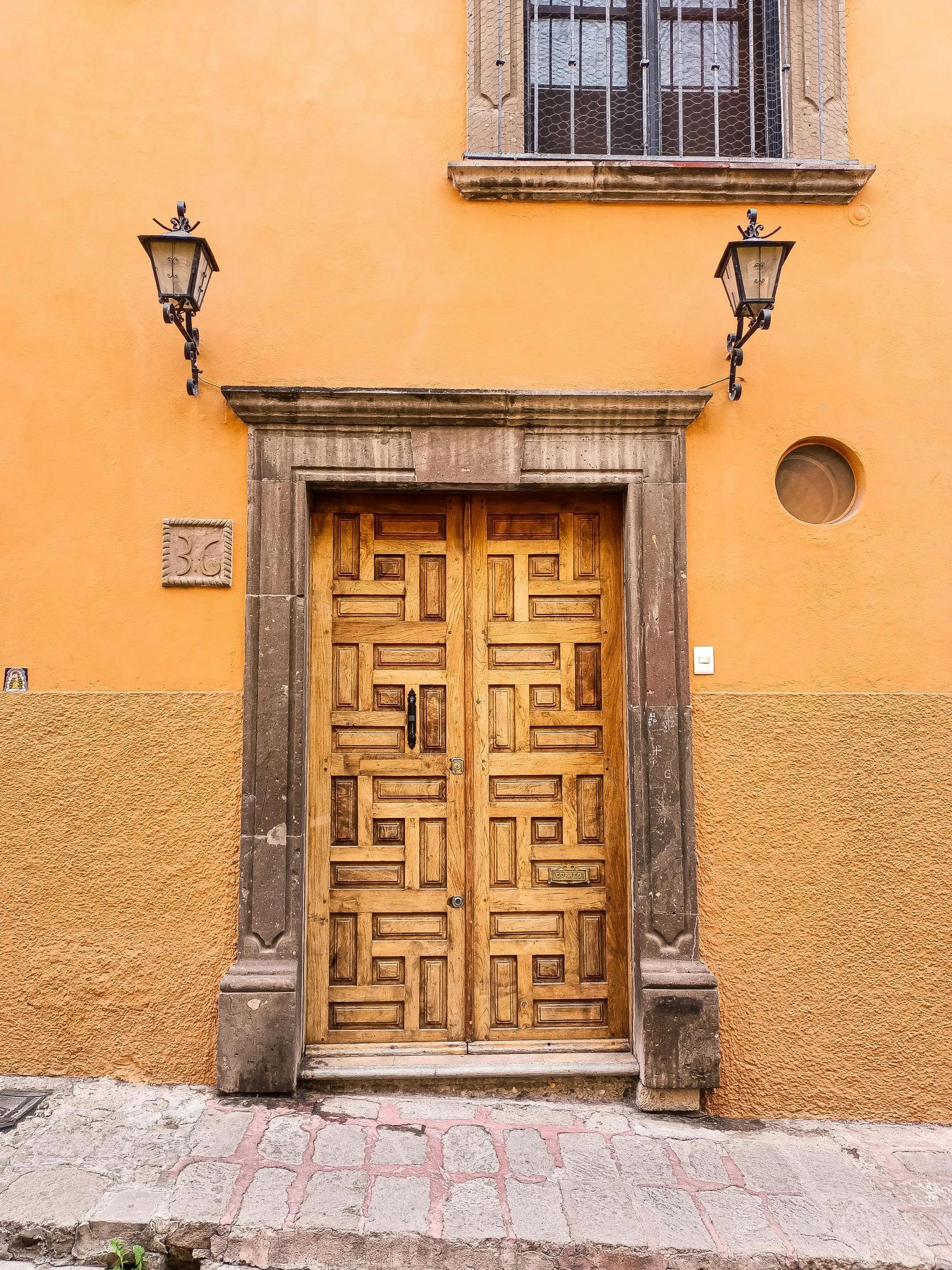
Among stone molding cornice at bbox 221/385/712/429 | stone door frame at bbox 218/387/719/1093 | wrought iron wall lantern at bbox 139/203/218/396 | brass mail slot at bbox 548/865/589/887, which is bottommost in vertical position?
brass mail slot at bbox 548/865/589/887

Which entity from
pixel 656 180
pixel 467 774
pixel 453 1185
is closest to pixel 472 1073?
pixel 453 1185

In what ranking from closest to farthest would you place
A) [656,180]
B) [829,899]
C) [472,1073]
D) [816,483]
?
[472,1073] → [829,899] → [656,180] → [816,483]

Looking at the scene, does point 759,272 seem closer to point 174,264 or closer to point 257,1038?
point 174,264

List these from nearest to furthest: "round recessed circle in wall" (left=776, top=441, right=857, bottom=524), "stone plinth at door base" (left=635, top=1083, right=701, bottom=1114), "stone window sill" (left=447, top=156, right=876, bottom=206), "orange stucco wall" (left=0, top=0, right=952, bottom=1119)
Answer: "stone plinth at door base" (left=635, top=1083, right=701, bottom=1114) → "orange stucco wall" (left=0, top=0, right=952, bottom=1119) → "stone window sill" (left=447, top=156, right=876, bottom=206) → "round recessed circle in wall" (left=776, top=441, right=857, bottom=524)

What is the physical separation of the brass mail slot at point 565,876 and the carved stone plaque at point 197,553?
197cm

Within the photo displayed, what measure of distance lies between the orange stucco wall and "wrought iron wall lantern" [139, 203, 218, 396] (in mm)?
258

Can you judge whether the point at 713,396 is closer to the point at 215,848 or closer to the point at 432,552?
the point at 432,552

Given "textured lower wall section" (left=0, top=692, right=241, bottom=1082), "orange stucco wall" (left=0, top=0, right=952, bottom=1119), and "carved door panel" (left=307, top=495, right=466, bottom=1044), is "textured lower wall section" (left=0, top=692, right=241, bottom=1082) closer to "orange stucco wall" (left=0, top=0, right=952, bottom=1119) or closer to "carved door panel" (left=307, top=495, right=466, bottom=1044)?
"orange stucco wall" (left=0, top=0, right=952, bottom=1119)

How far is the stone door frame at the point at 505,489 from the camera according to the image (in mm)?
3436

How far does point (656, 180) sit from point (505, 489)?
1555 millimetres

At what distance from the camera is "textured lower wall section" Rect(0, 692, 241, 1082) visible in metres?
3.46

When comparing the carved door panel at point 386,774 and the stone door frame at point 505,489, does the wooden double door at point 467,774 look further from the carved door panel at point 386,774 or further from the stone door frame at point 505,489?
the stone door frame at point 505,489

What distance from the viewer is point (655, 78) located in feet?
12.8

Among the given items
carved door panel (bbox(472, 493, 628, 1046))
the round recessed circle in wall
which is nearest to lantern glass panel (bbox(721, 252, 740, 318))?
the round recessed circle in wall
